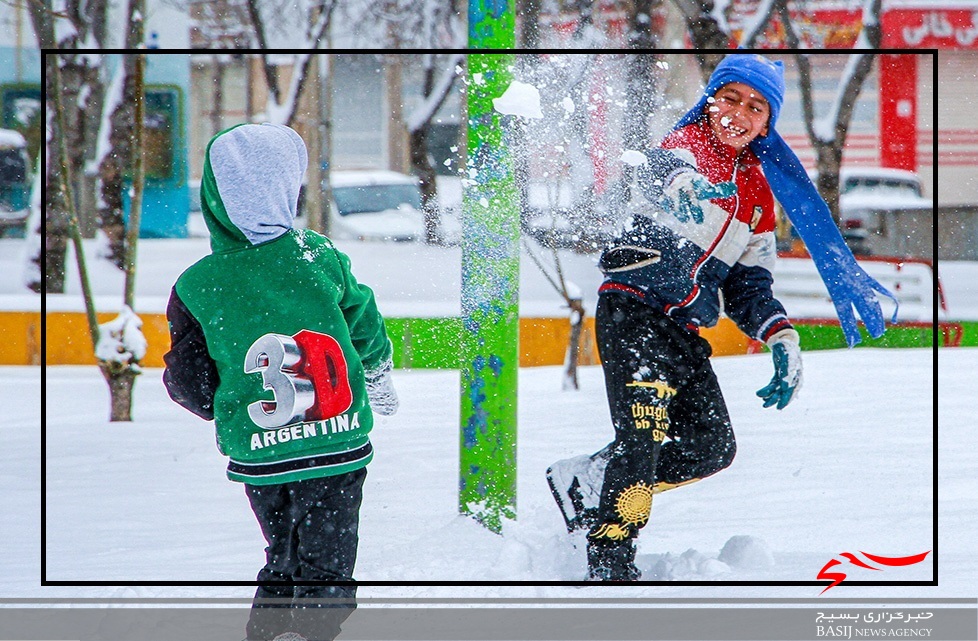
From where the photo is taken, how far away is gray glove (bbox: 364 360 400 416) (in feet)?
7.15

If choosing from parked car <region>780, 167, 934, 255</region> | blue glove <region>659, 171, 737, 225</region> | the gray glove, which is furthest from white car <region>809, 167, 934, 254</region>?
the gray glove

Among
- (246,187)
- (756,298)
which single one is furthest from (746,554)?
(246,187)

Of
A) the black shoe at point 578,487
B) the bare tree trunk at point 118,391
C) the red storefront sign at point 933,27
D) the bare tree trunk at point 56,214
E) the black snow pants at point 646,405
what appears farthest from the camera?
the red storefront sign at point 933,27

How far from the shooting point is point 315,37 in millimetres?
4020

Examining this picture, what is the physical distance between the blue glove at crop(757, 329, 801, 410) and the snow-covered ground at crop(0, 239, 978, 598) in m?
0.17

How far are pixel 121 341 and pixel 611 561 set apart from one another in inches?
88.9

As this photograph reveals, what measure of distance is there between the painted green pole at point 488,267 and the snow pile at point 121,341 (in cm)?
176

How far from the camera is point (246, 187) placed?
1985 millimetres

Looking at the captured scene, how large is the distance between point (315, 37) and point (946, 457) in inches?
110

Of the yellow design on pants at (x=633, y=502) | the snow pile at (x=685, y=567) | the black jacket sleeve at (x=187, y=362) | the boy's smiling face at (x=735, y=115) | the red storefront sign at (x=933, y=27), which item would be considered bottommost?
the snow pile at (x=685, y=567)

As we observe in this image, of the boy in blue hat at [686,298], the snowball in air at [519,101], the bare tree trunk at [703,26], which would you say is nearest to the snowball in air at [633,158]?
the boy in blue hat at [686,298]

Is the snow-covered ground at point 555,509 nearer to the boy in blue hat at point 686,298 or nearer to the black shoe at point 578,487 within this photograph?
the black shoe at point 578,487

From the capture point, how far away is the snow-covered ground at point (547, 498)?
8.38ft

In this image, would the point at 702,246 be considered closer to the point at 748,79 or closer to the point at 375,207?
the point at 748,79
